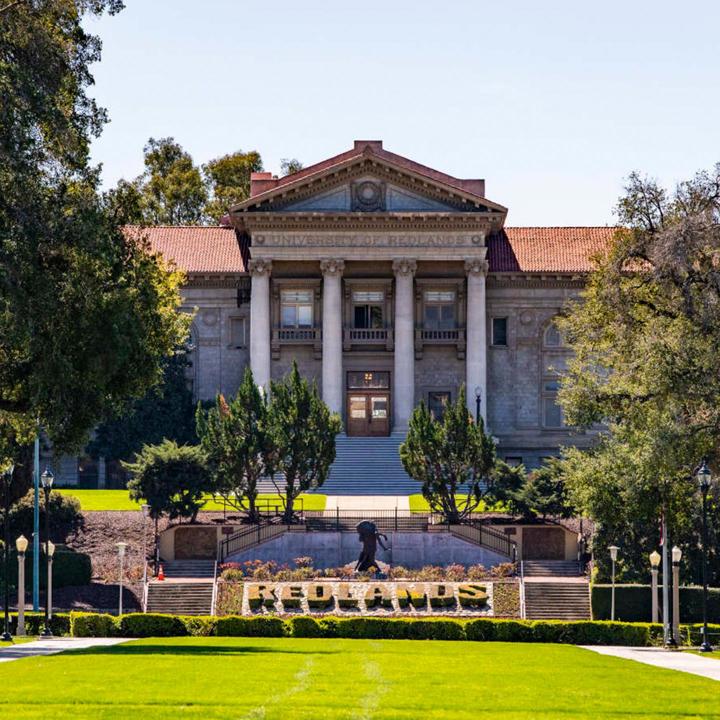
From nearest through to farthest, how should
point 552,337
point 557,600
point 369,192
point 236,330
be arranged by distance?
point 557,600 < point 369,192 < point 552,337 < point 236,330

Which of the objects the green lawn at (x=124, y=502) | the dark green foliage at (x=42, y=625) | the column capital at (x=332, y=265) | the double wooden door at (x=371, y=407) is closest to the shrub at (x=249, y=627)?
the dark green foliage at (x=42, y=625)

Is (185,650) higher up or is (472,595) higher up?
(185,650)

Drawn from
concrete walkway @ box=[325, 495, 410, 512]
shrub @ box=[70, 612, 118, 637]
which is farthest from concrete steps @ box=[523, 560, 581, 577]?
shrub @ box=[70, 612, 118, 637]

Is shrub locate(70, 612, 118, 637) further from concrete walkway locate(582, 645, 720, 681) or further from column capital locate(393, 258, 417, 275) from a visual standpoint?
column capital locate(393, 258, 417, 275)

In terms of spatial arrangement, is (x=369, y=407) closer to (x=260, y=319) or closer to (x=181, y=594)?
(x=260, y=319)

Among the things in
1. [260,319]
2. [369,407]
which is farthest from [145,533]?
[369,407]

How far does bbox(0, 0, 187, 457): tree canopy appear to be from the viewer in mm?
37156

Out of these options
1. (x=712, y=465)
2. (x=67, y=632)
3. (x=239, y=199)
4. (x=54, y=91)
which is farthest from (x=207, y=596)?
(x=239, y=199)

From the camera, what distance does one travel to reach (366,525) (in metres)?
64.6

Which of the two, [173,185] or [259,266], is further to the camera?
[173,185]

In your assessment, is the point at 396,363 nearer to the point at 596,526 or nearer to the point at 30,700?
the point at 596,526

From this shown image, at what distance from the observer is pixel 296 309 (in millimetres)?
91500

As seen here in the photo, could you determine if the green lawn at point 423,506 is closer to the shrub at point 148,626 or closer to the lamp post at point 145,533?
the lamp post at point 145,533

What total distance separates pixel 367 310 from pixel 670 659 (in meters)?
53.8
